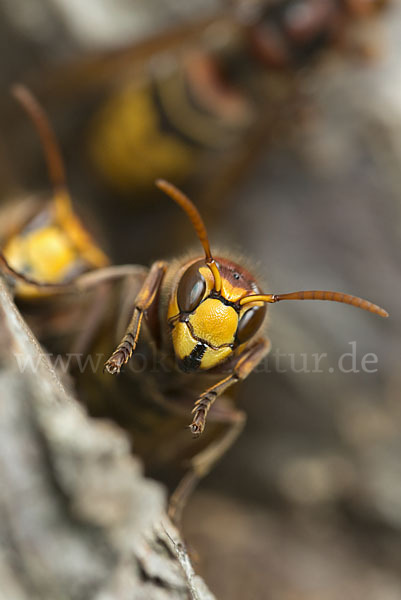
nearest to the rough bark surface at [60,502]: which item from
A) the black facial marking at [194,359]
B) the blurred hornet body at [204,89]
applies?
the black facial marking at [194,359]

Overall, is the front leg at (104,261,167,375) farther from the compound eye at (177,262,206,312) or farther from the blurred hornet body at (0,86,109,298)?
the blurred hornet body at (0,86,109,298)

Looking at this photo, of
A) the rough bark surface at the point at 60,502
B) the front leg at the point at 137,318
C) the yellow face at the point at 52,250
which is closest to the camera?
the rough bark surface at the point at 60,502

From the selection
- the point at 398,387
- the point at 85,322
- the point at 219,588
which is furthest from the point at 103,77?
the point at 219,588

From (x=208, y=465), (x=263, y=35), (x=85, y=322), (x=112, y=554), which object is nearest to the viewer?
(x=112, y=554)

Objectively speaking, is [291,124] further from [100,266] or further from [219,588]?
[219,588]

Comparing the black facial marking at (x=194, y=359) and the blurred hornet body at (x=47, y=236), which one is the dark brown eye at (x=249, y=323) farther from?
the blurred hornet body at (x=47, y=236)

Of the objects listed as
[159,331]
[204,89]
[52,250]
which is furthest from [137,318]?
[204,89]
